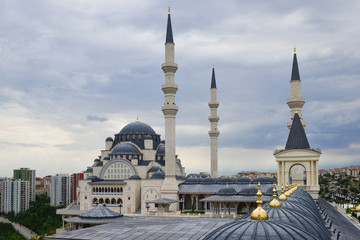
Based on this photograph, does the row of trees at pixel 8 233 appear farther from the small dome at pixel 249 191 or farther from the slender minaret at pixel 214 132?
the small dome at pixel 249 191

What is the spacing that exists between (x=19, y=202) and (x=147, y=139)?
32.5 metres

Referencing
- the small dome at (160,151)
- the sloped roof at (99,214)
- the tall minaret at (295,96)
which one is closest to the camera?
the sloped roof at (99,214)

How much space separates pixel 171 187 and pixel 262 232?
107ft

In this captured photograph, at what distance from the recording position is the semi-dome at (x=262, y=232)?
613 cm

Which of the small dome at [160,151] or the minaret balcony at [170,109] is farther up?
the minaret balcony at [170,109]

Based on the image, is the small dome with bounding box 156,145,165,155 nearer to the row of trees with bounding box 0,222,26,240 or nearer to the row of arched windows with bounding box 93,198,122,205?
the row of arched windows with bounding box 93,198,122,205

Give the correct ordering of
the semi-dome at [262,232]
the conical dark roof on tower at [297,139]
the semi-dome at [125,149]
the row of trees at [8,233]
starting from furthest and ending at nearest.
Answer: the semi-dome at [125,149] → the row of trees at [8,233] → the conical dark roof on tower at [297,139] → the semi-dome at [262,232]

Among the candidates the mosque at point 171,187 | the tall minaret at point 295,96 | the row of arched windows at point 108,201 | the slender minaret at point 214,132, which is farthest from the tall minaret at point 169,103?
the tall minaret at point 295,96

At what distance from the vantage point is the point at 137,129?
171 ft

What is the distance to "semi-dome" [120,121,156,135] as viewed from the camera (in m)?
52.1

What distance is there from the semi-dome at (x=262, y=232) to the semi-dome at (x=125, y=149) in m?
41.0

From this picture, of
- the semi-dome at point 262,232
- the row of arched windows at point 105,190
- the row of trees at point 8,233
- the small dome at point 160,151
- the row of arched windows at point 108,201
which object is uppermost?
the small dome at point 160,151

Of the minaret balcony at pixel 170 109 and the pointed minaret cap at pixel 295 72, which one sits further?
the pointed minaret cap at pixel 295 72

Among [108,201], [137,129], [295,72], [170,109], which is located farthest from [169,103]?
[137,129]
